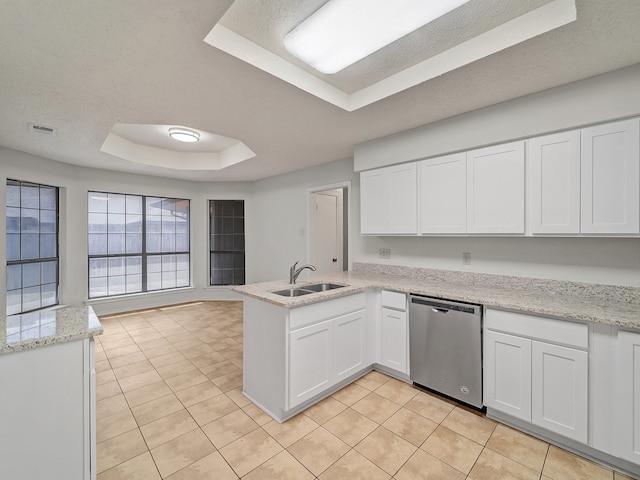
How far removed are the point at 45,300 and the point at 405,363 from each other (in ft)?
16.6

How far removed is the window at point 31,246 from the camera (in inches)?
145

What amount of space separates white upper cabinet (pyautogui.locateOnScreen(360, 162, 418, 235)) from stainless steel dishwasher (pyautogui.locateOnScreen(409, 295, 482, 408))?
2.68 ft

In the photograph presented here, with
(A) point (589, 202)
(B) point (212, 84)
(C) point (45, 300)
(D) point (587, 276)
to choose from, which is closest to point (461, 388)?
(D) point (587, 276)

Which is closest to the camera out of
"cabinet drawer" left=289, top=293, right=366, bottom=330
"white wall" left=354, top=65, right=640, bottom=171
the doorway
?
"white wall" left=354, top=65, right=640, bottom=171

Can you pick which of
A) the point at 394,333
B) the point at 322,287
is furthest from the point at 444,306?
the point at 322,287

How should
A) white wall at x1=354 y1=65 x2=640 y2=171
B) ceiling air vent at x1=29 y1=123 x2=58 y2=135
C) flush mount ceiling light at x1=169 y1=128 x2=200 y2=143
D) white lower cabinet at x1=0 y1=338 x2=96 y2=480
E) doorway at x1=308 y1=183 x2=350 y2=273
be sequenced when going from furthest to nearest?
doorway at x1=308 y1=183 x2=350 y2=273, flush mount ceiling light at x1=169 y1=128 x2=200 y2=143, ceiling air vent at x1=29 y1=123 x2=58 y2=135, white wall at x1=354 y1=65 x2=640 y2=171, white lower cabinet at x1=0 y1=338 x2=96 y2=480

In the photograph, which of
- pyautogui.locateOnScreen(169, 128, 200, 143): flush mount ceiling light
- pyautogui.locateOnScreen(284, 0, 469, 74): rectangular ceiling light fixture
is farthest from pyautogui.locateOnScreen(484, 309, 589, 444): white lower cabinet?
pyautogui.locateOnScreen(169, 128, 200, 143): flush mount ceiling light

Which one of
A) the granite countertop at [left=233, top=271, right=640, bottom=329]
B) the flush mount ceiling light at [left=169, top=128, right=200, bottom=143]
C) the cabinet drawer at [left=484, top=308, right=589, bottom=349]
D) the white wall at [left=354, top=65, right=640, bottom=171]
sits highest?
the flush mount ceiling light at [left=169, top=128, right=200, bottom=143]

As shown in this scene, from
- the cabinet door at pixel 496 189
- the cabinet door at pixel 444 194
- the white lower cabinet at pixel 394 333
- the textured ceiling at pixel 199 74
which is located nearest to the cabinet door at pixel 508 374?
the white lower cabinet at pixel 394 333

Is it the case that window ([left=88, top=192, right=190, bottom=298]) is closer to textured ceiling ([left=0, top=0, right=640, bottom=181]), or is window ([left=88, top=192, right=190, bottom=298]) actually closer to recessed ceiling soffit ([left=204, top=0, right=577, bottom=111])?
textured ceiling ([left=0, top=0, right=640, bottom=181])

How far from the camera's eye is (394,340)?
269 cm

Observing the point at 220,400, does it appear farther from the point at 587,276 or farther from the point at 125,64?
the point at 587,276

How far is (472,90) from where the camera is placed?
2.14 m

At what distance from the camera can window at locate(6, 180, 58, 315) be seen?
369 centimetres
